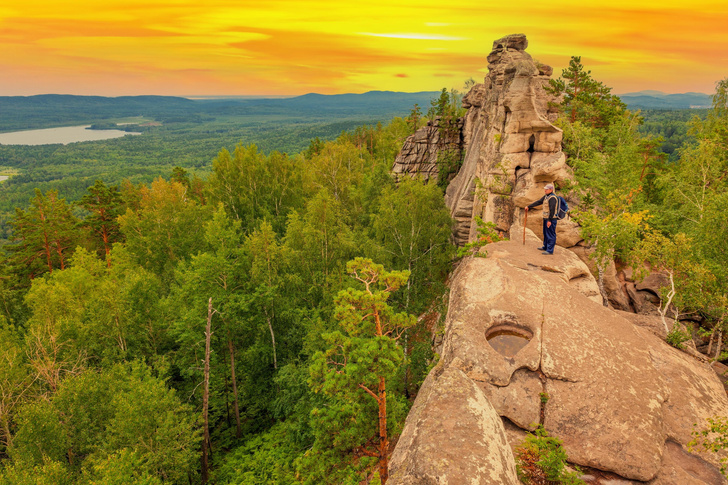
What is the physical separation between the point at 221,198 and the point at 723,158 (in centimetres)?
4224

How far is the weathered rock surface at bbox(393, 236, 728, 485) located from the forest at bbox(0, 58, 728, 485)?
328cm

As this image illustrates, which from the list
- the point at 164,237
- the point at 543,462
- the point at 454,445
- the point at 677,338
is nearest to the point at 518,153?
the point at 677,338

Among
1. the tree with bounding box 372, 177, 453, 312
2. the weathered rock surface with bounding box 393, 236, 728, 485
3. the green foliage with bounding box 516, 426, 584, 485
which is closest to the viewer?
the green foliage with bounding box 516, 426, 584, 485

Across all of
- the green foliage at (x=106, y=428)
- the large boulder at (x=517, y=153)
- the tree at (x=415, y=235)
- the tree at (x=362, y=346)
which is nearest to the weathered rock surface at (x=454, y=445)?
the tree at (x=362, y=346)

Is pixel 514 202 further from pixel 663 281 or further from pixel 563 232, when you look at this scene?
pixel 663 281

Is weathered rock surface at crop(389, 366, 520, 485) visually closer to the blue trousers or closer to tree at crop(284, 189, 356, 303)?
the blue trousers

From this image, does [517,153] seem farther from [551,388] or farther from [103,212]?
[103,212]

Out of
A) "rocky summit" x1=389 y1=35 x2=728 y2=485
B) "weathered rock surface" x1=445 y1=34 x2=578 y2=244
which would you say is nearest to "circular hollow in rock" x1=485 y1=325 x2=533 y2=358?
"rocky summit" x1=389 y1=35 x2=728 y2=485

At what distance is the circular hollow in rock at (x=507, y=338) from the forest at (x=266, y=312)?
10.6ft

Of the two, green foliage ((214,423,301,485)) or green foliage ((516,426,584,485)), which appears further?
green foliage ((214,423,301,485))

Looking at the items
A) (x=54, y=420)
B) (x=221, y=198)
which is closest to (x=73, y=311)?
(x=54, y=420)

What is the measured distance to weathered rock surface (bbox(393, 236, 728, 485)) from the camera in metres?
6.80

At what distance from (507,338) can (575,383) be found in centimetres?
182

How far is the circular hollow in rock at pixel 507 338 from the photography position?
918 cm
